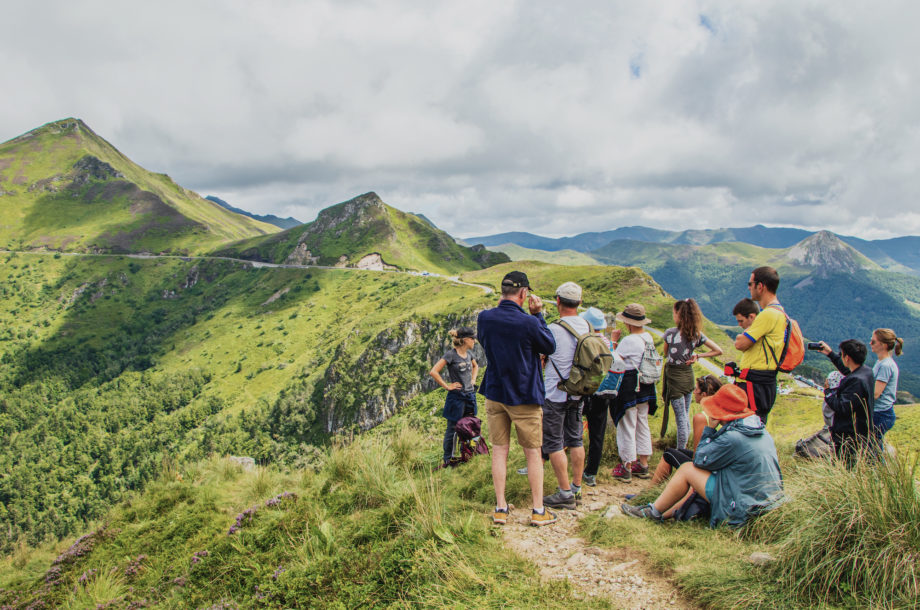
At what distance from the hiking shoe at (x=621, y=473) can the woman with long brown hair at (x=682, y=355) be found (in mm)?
1368

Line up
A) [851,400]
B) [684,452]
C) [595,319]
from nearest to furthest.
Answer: [851,400]
[684,452]
[595,319]

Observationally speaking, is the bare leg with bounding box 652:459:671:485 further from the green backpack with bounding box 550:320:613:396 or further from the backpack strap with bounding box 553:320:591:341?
the backpack strap with bounding box 553:320:591:341

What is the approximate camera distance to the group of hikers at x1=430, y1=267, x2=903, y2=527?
215 inches

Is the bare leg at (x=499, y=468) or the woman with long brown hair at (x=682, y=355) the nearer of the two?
the bare leg at (x=499, y=468)

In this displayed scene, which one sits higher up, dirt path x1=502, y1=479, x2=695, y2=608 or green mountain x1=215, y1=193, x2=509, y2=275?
green mountain x1=215, y1=193, x2=509, y2=275

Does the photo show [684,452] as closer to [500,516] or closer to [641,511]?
[641,511]

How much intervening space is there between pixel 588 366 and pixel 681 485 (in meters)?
2.03

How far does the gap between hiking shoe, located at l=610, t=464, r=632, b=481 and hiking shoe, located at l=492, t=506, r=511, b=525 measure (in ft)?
10.2

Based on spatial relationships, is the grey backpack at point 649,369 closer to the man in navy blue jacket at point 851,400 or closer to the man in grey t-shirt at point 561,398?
the man in grey t-shirt at point 561,398

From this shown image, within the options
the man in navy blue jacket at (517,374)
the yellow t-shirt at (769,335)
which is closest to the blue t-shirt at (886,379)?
the yellow t-shirt at (769,335)

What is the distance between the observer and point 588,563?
4785 millimetres

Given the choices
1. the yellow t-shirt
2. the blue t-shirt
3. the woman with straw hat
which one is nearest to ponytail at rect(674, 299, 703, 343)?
the woman with straw hat

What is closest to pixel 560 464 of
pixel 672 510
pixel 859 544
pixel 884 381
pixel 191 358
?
pixel 672 510

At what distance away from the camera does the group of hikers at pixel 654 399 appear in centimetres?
546
